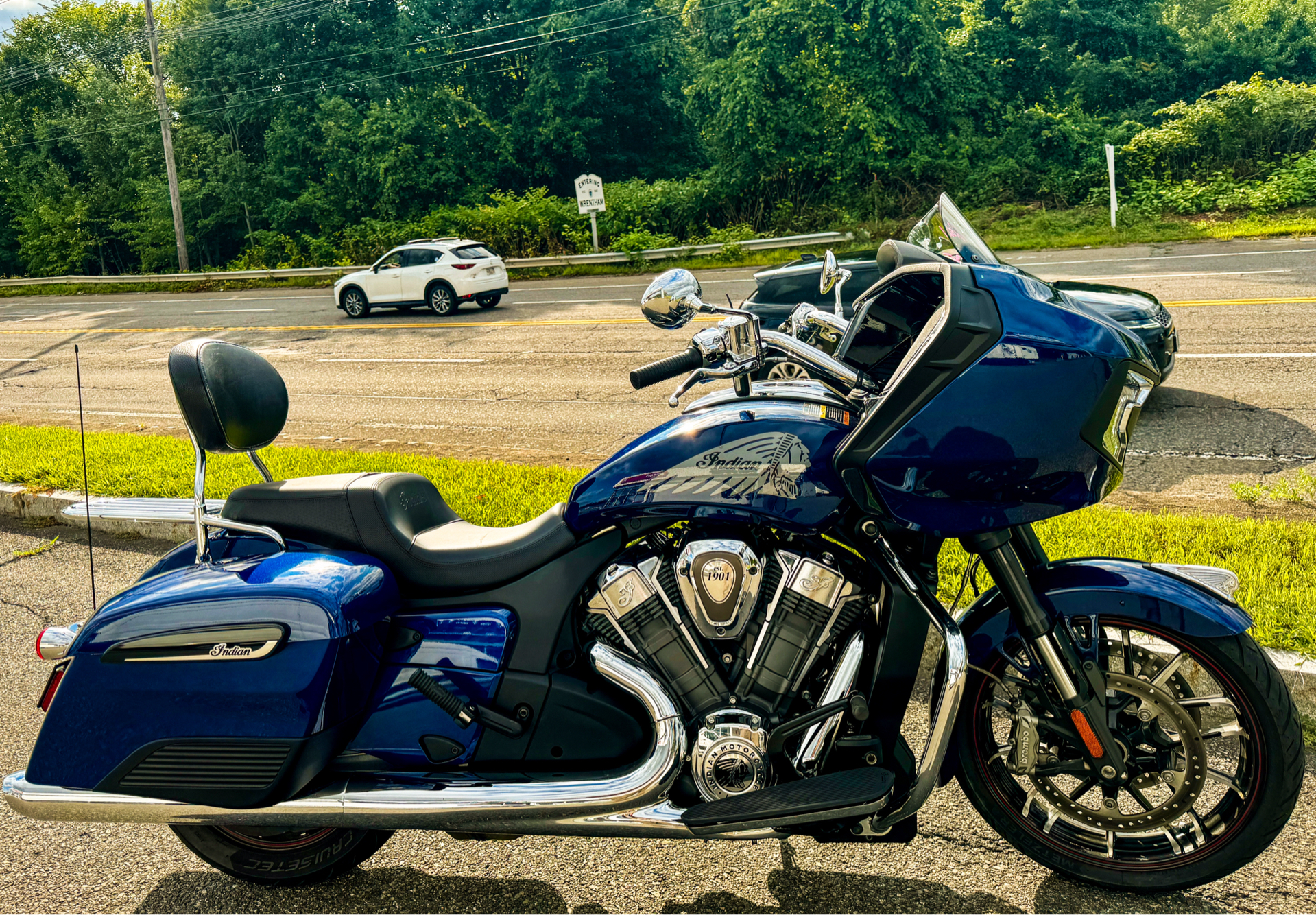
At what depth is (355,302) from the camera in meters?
19.1

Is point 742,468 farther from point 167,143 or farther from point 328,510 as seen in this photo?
point 167,143

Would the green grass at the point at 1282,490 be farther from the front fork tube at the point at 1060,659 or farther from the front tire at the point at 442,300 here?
the front tire at the point at 442,300

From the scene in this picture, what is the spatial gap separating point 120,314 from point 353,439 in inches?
640

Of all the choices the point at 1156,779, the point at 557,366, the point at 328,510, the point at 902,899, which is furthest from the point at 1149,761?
the point at 557,366

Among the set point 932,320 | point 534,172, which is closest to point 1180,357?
point 932,320

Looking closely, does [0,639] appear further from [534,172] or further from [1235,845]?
[534,172]

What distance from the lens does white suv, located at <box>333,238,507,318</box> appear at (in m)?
18.0

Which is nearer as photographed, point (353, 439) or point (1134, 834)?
point (1134, 834)

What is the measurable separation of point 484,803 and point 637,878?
1.95ft

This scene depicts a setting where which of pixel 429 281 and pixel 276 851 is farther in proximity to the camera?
pixel 429 281

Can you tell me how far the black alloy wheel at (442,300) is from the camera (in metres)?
18.2

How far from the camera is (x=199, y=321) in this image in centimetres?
1994

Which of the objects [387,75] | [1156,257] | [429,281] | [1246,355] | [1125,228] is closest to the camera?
[1246,355]

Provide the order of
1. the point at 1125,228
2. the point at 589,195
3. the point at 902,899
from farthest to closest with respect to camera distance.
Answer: the point at 589,195 < the point at 1125,228 < the point at 902,899
